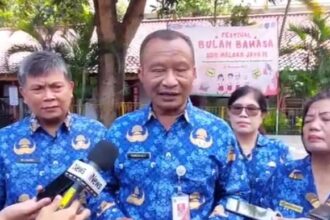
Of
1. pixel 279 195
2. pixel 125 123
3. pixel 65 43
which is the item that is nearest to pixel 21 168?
pixel 125 123

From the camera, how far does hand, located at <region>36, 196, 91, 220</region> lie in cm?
179

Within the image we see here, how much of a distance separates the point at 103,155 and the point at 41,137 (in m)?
0.78

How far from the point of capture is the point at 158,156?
2.48 metres

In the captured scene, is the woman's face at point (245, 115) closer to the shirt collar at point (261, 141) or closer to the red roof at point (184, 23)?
the shirt collar at point (261, 141)

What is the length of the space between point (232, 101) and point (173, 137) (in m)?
1.33

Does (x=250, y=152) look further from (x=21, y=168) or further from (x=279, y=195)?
(x=21, y=168)

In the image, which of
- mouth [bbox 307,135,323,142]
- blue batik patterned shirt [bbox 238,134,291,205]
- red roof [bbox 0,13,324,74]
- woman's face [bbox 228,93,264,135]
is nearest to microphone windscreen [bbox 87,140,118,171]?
mouth [bbox 307,135,323,142]

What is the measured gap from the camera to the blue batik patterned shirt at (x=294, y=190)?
8.19ft

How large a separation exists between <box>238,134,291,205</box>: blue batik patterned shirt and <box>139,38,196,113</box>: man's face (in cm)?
100

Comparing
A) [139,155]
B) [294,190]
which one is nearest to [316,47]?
[294,190]

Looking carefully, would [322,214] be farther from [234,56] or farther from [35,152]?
[234,56]

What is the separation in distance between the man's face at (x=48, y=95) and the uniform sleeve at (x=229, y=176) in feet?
2.62

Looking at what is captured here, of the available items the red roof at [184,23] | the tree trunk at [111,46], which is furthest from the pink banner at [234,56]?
the red roof at [184,23]

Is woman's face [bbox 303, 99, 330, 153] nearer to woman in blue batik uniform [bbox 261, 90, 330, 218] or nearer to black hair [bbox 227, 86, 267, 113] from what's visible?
woman in blue batik uniform [bbox 261, 90, 330, 218]
